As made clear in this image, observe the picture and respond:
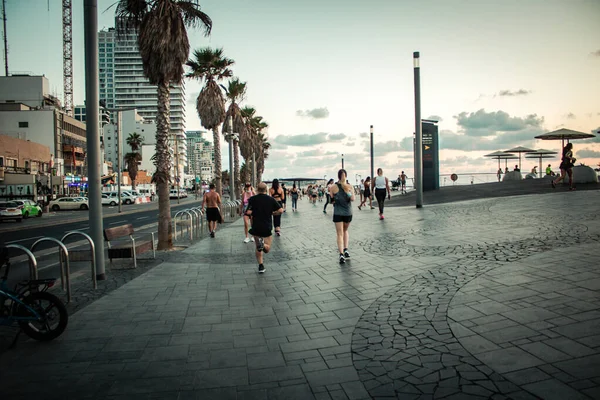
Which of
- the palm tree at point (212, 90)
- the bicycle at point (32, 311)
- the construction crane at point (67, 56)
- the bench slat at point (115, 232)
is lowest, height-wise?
the bicycle at point (32, 311)

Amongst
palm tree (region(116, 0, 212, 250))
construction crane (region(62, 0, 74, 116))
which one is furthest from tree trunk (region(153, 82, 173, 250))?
construction crane (region(62, 0, 74, 116))

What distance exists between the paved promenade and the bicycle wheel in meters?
0.19

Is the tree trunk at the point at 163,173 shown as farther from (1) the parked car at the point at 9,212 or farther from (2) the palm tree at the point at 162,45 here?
(1) the parked car at the point at 9,212

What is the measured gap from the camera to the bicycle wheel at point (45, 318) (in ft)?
15.3

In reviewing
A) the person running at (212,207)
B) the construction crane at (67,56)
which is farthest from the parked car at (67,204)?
the construction crane at (67,56)

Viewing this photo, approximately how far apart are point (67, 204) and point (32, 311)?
4723 centimetres

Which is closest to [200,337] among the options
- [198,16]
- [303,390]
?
[303,390]

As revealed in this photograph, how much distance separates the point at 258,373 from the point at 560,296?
3.72 meters

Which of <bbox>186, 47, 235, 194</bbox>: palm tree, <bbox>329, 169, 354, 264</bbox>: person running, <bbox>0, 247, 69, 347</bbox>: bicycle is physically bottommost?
<bbox>0, 247, 69, 347</bbox>: bicycle

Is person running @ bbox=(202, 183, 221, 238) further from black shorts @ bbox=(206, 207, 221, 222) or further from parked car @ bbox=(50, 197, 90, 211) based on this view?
parked car @ bbox=(50, 197, 90, 211)

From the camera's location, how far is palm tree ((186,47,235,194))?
1059 inches

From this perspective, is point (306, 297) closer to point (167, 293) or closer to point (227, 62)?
point (167, 293)

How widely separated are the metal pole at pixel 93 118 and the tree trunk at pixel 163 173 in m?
3.62

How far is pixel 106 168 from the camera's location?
10369 cm
